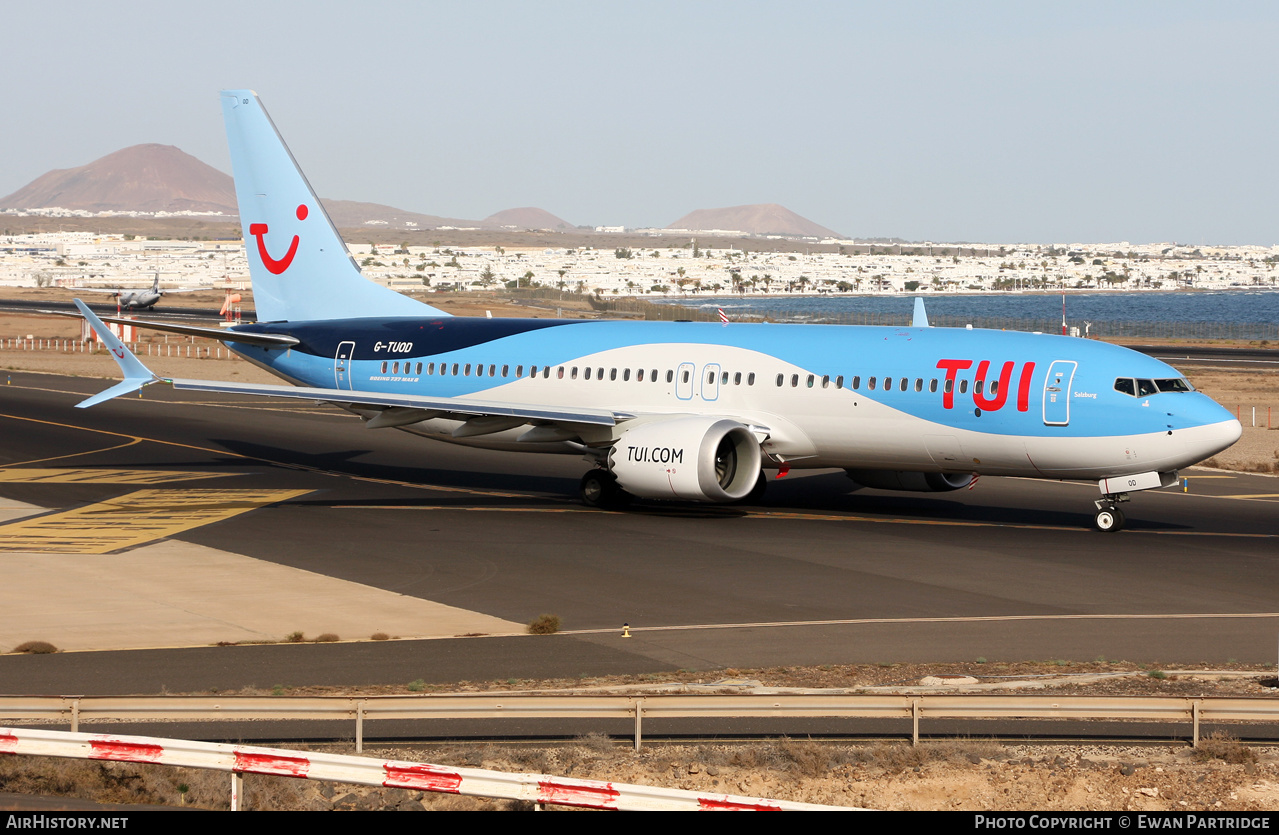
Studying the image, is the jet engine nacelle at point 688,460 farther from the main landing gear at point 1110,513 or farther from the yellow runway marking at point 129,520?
the yellow runway marking at point 129,520

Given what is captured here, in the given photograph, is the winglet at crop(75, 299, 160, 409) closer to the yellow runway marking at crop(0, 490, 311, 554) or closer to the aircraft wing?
the aircraft wing

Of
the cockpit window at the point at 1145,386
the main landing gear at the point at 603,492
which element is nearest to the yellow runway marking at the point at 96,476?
the main landing gear at the point at 603,492

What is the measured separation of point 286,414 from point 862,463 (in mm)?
33518

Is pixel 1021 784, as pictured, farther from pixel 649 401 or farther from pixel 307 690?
pixel 649 401

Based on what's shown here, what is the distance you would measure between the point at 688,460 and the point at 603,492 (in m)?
4.07

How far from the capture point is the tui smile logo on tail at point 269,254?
147 feet

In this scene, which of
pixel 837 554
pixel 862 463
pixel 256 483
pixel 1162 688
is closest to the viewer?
pixel 1162 688

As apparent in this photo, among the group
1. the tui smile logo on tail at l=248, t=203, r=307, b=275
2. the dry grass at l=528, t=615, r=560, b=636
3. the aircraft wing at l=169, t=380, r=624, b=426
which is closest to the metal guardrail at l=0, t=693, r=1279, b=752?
the dry grass at l=528, t=615, r=560, b=636

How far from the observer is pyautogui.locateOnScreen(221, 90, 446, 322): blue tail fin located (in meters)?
44.4

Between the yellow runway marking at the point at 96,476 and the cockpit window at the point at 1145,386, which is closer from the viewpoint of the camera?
the cockpit window at the point at 1145,386

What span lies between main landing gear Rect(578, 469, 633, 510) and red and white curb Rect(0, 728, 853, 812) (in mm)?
25211

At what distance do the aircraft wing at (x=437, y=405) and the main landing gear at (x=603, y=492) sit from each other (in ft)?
5.81

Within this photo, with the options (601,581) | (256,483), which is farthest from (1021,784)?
(256,483)

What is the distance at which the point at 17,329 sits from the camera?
4656 inches
